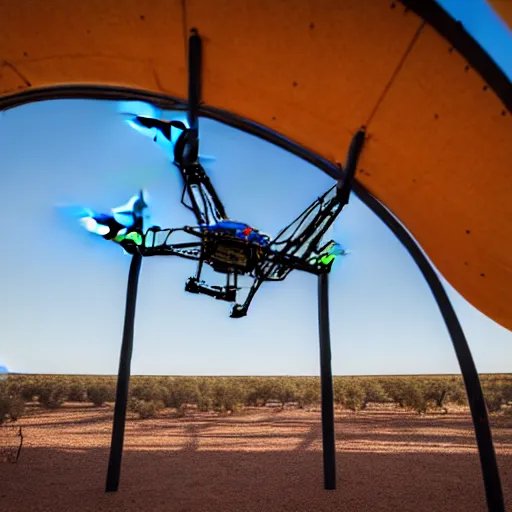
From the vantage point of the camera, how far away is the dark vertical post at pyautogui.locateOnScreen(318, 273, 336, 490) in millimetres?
9194

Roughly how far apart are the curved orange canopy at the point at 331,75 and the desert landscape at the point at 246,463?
21.9 feet

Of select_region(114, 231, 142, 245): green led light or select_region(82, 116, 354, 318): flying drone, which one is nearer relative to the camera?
select_region(82, 116, 354, 318): flying drone

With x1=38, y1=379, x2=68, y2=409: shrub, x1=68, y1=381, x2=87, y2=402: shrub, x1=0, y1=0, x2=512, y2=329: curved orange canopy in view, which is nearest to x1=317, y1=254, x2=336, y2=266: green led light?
x1=0, y1=0, x2=512, y2=329: curved orange canopy

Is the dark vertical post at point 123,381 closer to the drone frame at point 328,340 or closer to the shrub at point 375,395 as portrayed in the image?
the drone frame at point 328,340

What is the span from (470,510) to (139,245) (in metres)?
9.20

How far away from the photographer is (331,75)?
14.2 ft

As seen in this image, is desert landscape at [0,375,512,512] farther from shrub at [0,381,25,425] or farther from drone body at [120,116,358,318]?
drone body at [120,116,358,318]

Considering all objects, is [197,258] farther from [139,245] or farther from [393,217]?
[393,217]

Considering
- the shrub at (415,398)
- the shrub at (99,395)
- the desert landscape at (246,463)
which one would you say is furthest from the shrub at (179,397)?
the shrub at (415,398)

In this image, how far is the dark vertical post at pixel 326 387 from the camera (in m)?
9.19

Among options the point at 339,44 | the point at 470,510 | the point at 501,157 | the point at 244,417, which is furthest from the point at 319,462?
the point at 244,417

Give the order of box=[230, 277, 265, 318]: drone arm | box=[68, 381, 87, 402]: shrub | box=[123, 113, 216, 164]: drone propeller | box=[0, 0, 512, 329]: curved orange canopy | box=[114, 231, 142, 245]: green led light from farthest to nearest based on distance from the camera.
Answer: box=[68, 381, 87, 402]: shrub
box=[114, 231, 142, 245]: green led light
box=[230, 277, 265, 318]: drone arm
box=[123, 113, 216, 164]: drone propeller
box=[0, 0, 512, 329]: curved orange canopy

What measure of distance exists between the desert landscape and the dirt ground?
1.5 inches

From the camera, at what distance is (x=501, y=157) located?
445 cm
